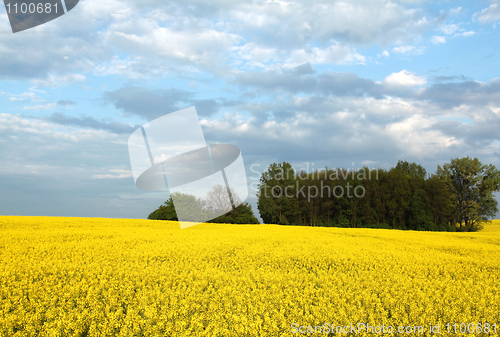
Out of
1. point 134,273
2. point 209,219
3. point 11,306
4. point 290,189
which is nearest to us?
point 11,306

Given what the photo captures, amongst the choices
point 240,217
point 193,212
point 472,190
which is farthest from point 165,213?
point 472,190

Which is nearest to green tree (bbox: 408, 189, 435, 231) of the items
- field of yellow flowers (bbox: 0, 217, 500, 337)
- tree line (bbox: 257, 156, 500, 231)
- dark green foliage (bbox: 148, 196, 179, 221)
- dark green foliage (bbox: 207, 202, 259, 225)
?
tree line (bbox: 257, 156, 500, 231)

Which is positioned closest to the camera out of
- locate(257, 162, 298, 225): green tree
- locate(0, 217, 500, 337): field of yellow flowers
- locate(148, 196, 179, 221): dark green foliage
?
locate(0, 217, 500, 337): field of yellow flowers

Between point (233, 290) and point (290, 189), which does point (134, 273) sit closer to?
point (233, 290)

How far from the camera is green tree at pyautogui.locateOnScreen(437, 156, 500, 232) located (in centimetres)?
5534

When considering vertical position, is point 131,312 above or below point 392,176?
below

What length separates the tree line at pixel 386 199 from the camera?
56.3 meters

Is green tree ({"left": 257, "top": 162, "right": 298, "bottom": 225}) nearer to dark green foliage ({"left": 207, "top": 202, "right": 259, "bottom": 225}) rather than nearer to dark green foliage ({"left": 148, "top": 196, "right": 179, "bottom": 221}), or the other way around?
dark green foliage ({"left": 207, "top": 202, "right": 259, "bottom": 225})

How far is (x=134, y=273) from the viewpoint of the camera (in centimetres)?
848

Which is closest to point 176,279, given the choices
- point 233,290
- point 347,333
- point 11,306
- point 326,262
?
point 233,290

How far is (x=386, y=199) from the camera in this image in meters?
59.2

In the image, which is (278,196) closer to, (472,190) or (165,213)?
(165,213)

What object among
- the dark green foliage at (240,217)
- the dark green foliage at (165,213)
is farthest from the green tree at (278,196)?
the dark green foliage at (165,213)

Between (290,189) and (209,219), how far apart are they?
1920 centimetres
